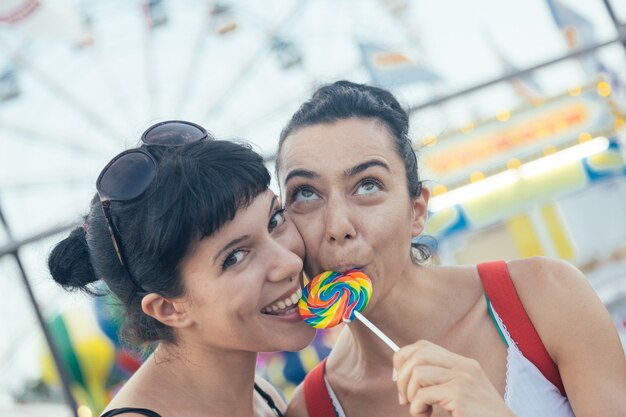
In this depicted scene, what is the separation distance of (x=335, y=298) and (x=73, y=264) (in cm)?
83

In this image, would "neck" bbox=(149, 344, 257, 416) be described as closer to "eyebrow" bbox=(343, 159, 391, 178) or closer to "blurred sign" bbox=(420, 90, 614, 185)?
"eyebrow" bbox=(343, 159, 391, 178)

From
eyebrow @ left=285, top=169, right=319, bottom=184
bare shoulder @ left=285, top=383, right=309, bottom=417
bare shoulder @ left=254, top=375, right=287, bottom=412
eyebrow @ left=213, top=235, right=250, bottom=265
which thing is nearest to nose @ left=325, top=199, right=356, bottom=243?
eyebrow @ left=285, top=169, right=319, bottom=184

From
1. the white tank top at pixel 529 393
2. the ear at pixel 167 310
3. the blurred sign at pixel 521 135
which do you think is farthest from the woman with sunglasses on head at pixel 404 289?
the blurred sign at pixel 521 135

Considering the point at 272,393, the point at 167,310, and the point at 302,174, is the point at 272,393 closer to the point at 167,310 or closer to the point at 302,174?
the point at 167,310

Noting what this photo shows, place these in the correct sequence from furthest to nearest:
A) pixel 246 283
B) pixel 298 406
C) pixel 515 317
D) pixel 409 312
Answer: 1. pixel 298 406
2. pixel 409 312
3. pixel 515 317
4. pixel 246 283

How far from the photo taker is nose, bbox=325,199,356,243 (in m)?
2.14

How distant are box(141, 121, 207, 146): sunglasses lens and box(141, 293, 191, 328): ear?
456 mm

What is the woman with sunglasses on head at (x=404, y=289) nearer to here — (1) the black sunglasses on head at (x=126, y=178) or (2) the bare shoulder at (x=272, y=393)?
(2) the bare shoulder at (x=272, y=393)

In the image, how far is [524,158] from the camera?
34.9 feet

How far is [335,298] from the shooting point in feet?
7.07

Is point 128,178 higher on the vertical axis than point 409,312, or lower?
higher

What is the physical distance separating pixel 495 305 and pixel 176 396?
1.03 meters

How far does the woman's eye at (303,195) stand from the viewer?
227cm

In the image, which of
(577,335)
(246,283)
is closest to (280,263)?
(246,283)
